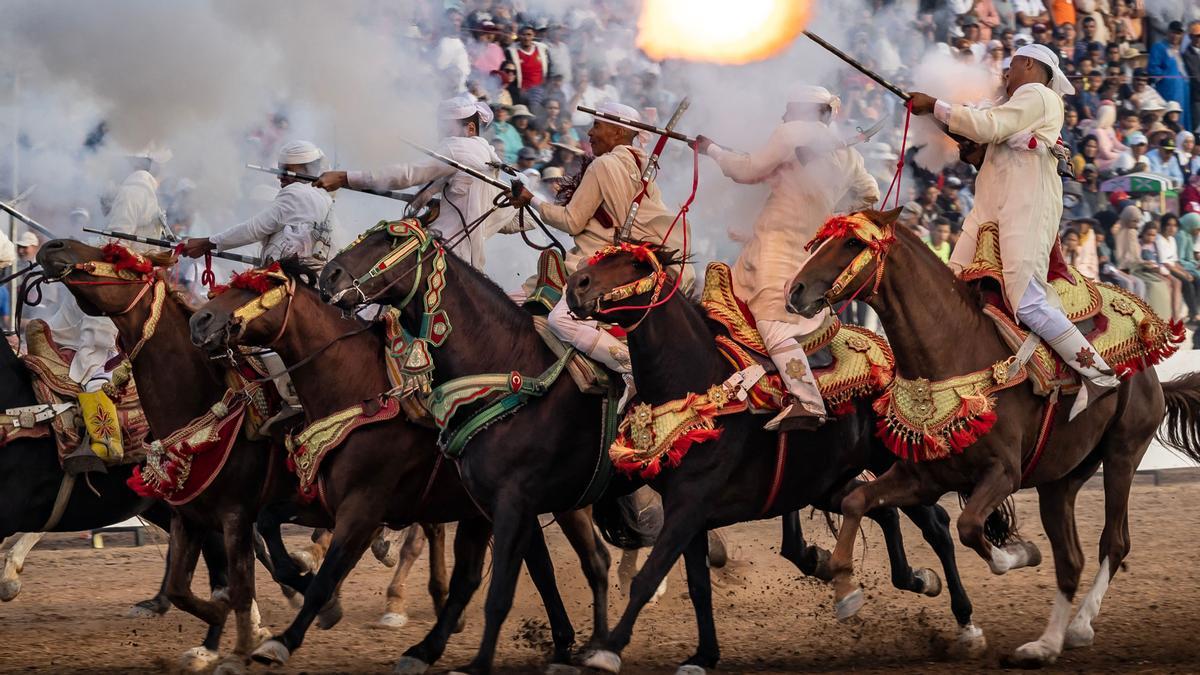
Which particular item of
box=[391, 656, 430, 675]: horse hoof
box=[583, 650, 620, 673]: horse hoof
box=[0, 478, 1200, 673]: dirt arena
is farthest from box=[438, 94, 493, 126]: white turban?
box=[583, 650, 620, 673]: horse hoof

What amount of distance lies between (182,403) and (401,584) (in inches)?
97.2

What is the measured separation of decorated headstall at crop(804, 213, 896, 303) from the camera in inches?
326

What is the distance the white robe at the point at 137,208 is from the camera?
11.3 m

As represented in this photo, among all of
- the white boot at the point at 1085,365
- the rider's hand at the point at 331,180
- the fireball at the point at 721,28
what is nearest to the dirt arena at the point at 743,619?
the white boot at the point at 1085,365

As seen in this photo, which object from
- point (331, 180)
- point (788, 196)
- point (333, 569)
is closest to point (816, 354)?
point (788, 196)

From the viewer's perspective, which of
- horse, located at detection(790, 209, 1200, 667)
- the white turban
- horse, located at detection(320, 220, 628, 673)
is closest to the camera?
horse, located at detection(790, 209, 1200, 667)

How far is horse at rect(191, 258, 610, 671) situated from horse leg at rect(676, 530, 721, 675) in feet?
2.43

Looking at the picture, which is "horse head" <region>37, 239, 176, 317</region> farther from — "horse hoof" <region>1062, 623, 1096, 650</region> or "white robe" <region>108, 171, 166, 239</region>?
"horse hoof" <region>1062, 623, 1096, 650</region>

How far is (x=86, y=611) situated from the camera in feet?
37.6

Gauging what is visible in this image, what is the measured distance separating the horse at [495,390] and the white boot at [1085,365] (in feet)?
7.61

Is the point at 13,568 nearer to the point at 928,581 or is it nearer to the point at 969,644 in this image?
the point at 928,581

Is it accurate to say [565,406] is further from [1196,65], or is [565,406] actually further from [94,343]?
[1196,65]

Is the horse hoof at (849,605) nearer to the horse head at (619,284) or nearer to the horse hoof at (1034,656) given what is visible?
the horse hoof at (1034,656)

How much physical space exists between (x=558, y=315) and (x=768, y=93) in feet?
5.63
